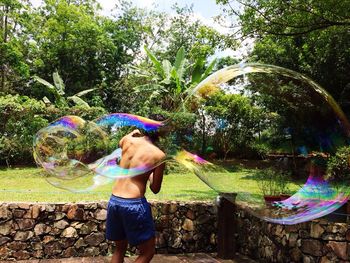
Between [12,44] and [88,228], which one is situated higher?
[12,44]

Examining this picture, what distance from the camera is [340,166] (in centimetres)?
323

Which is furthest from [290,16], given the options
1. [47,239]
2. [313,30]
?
[47,239]

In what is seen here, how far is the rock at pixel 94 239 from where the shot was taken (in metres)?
6.36

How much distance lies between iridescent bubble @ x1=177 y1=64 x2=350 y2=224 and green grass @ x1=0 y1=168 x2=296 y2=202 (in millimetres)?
15

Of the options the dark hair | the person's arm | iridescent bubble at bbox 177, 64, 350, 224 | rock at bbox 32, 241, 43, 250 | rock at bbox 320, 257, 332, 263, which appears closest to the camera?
iridescent bubble at bbox 177, 64, 350, 224

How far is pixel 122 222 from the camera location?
3713 mm

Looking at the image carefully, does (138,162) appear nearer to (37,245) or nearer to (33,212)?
(33,212)

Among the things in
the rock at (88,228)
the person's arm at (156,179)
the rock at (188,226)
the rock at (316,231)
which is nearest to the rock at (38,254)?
the rock at (88,228)

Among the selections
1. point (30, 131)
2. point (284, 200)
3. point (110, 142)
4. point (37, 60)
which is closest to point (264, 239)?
point (284, 200)

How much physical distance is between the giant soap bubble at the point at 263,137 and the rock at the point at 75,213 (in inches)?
98.6

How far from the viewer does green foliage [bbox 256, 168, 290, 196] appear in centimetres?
371

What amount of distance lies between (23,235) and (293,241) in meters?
3.79

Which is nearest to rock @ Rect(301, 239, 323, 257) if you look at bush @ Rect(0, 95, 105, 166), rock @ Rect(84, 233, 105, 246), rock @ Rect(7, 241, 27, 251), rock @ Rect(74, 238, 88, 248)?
rock @ Rect(84, 233, 105, 246)

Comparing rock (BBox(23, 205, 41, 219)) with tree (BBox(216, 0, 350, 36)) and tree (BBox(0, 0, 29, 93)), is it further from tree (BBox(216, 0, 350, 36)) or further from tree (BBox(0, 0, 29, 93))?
tree (BBox(0, 0, 29, 93))
